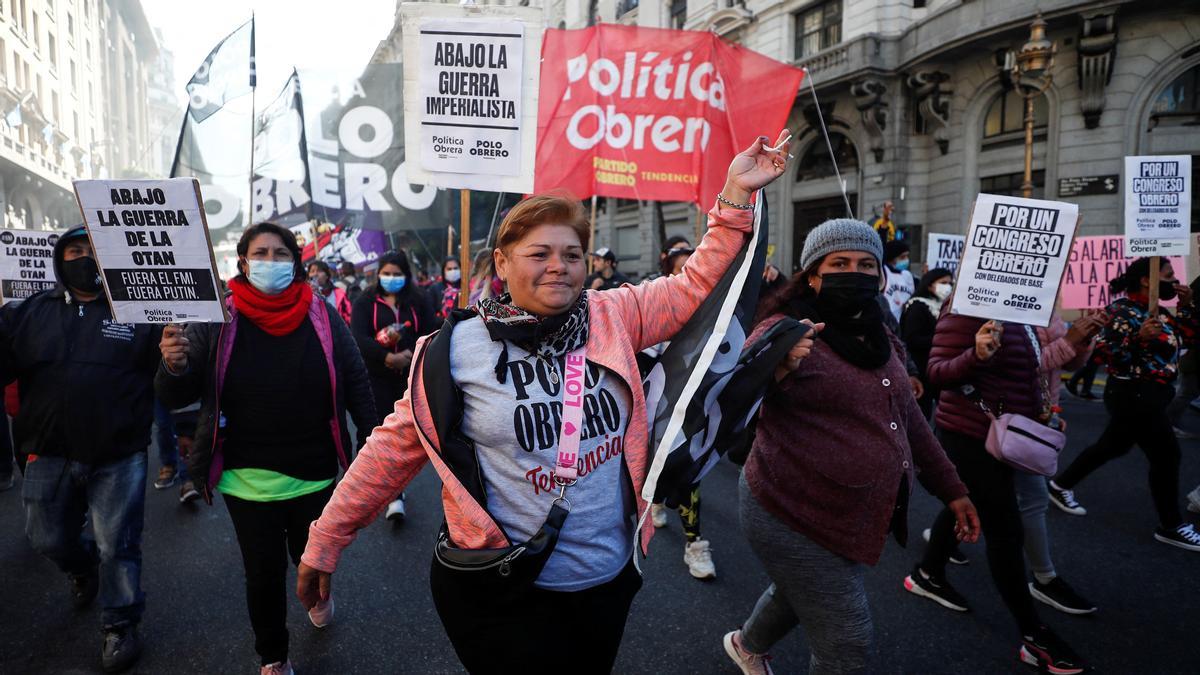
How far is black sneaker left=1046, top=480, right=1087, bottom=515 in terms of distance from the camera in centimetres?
483

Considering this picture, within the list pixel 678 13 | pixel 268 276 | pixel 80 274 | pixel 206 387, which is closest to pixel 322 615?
pixel 206 387

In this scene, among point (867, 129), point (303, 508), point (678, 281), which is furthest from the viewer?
point (867, 129)

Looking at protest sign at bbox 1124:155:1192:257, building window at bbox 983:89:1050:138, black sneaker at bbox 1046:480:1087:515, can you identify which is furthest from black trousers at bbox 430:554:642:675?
building window at bbox 983:89:1050:138

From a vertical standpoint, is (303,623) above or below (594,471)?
below

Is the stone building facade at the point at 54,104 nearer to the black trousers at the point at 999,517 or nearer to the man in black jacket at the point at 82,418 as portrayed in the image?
the man in black jacket at the point at 82,418

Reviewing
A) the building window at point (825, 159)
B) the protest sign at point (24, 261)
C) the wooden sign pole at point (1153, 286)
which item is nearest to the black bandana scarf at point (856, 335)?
the wooden sign pole at point (1153, 286)

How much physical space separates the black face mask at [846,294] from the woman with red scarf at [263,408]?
78.9 inches

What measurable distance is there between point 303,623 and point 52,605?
1.41 m

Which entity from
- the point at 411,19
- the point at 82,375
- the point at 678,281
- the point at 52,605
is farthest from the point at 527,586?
the point at 411,19

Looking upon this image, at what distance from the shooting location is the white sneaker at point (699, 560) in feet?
12.6

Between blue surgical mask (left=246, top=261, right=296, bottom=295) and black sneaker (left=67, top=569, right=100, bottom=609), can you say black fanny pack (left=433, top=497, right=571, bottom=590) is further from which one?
black sneaker (left=67, top=569, right=100, bottom=609)

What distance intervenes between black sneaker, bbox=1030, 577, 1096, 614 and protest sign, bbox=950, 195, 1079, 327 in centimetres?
141

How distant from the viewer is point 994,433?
119 inches

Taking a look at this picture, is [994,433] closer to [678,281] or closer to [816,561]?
[816,561]
